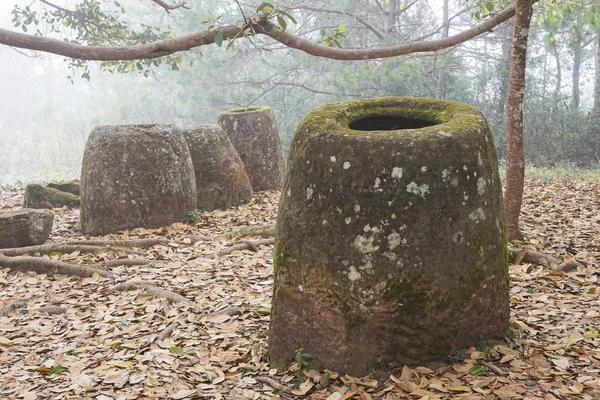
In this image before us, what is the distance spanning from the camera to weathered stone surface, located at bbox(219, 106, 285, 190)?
9.86m

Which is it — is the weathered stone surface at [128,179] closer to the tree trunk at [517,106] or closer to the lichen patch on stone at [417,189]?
the tree trunk at [517,106]

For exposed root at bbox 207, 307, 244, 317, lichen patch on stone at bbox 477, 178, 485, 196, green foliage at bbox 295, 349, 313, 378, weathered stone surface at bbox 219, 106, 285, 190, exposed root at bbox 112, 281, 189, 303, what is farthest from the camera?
weathered stone surface at bbox 219, 106, 285, 190

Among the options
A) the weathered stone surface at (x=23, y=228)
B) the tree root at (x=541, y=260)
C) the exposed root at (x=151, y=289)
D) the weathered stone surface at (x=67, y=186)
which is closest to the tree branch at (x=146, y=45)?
the weathered stone surface at (x=23, y=228)

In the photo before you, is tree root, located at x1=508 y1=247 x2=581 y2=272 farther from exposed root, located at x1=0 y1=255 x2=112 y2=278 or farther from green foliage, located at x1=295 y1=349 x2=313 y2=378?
exposed root, located at x1=0 y1=255 x2=112 y2=278

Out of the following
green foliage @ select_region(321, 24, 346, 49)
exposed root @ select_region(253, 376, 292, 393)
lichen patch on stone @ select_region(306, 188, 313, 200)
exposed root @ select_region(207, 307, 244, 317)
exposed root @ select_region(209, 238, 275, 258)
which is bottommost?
exposed root @ select_region(253, 376, 292, 393)

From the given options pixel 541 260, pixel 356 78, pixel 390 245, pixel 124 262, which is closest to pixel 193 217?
pixel 124 262

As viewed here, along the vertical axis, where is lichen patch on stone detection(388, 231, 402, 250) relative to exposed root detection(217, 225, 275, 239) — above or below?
above

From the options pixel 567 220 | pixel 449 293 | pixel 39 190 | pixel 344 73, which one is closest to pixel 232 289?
pixel 449 293

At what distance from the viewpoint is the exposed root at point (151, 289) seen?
179 inches

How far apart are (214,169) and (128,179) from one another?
1.62 metres

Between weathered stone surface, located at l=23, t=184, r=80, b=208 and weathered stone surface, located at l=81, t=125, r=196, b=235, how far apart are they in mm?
2060

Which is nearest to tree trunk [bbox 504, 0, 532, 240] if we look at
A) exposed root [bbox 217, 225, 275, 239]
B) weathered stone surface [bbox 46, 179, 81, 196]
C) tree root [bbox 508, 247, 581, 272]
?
tree root [bbox 508, 247, 581, 272]

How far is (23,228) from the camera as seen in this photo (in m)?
6.37

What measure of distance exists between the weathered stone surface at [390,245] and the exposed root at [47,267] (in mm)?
2847
